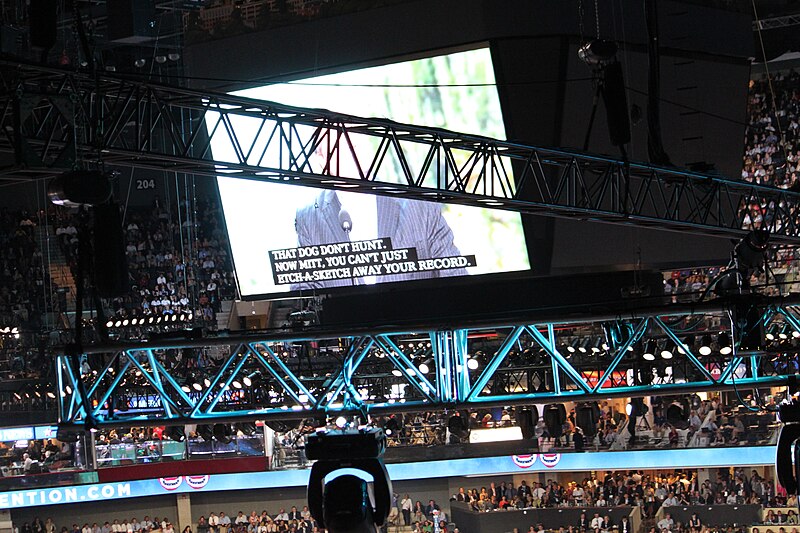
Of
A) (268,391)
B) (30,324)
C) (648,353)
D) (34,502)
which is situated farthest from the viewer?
(30,324)

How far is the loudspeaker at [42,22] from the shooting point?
25.9 ft

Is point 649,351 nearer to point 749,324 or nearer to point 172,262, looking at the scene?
point 749,324

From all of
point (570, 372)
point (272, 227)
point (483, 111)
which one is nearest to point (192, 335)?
point (570, 372)

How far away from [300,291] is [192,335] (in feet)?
32.3

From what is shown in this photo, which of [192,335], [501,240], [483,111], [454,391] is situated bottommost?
[454,391]

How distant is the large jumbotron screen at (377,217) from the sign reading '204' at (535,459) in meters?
4.66

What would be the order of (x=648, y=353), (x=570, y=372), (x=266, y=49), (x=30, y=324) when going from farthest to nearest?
(x=30, y=324), (x=266, y=49), (x=648, y=353), (x=570, y=372)

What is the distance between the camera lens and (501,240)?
18.8 metres

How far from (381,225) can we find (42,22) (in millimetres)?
11835

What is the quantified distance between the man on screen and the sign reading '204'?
4.71 metres

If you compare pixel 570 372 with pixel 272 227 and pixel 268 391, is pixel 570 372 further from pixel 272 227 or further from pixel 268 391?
pixel 272 227

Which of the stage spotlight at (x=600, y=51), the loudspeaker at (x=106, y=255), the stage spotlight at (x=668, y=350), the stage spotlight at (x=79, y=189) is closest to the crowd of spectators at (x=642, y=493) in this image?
the stage spotlight at (x=668, y=350)

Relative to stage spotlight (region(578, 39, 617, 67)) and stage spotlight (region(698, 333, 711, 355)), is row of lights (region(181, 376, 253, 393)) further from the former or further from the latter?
stage spotlight (region(578, 39, 617, 67))

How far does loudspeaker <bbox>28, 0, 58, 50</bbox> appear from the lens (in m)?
7.88
